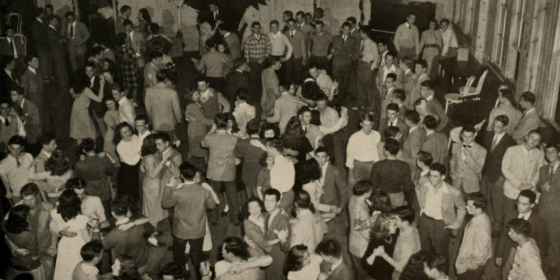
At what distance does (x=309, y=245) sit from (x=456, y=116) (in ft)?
20.9

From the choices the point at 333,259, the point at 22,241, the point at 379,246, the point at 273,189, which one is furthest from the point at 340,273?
the point at 22,241

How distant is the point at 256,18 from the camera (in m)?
17.4

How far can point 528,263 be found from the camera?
5543 millimetres

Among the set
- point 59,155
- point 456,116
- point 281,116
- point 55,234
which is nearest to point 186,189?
point 55,234

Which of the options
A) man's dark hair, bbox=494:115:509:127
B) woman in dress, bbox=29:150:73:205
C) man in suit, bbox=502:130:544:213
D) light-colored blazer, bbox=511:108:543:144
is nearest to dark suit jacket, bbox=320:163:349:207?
man in suit, bbox=502:130:544:213

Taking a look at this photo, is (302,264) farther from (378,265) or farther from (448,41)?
(448,41)

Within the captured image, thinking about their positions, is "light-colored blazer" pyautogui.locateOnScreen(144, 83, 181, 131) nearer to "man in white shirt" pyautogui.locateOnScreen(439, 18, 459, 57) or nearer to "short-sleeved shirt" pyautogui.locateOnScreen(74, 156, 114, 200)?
"short-sleeved shirt" pyautogui.locateOnScreen(74, 156, 114, 200)

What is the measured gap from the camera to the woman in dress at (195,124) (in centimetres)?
871

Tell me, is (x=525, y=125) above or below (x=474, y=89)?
above

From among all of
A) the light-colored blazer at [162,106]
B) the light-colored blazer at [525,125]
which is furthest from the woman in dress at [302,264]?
the light-colored blazer at [162,106]

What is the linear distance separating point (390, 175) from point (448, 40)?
23.6 ft

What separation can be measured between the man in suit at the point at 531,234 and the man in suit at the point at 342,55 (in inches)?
253

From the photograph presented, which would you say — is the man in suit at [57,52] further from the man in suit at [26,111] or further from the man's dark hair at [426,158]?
the man's dark hair at [426,158]

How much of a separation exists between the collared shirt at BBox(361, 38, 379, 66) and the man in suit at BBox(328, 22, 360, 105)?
69cm
